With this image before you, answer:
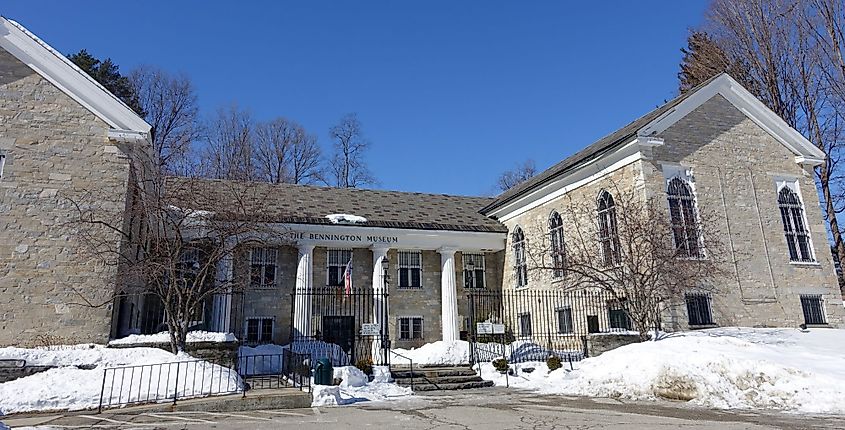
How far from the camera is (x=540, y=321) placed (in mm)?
22109

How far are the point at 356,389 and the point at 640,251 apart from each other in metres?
9.61

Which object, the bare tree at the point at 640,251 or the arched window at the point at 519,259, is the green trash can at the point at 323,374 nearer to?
the bare tree at the point at 640,251

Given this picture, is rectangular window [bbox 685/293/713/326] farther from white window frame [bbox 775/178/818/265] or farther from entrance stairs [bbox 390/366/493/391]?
entrance stairs [bbox 390/366/493/391]

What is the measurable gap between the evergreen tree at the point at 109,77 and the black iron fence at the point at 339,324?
20.9 metres

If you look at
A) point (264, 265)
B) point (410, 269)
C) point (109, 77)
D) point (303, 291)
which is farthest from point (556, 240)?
point (109, 77)

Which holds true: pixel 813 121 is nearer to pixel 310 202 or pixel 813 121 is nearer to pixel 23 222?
pixel 310 202

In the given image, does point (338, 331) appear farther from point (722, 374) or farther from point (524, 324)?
point (722, 374)

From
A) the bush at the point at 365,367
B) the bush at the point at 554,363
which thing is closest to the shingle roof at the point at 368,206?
the bush at the point at 365,367

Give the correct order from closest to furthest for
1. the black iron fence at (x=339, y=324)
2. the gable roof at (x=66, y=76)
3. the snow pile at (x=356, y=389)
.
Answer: the snow pile at (x=356, y=389)
the gable roof at (x=66, y=76)
the black iron fence at (x=339, y=324)

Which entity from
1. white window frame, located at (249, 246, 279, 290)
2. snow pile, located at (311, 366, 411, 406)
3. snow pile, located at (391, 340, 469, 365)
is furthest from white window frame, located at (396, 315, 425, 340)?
snow pile, located at (311, 366, 411, 406)

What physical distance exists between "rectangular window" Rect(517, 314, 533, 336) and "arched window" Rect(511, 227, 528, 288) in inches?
54.4

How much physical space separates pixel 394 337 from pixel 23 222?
1339 centimetres

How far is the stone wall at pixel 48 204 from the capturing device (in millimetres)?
15023

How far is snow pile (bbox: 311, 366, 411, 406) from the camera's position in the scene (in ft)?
40.3
